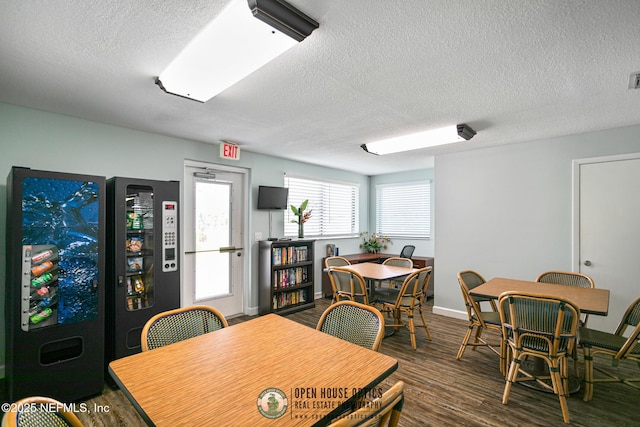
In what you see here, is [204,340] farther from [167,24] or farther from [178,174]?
[178,174]

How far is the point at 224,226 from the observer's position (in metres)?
4.45

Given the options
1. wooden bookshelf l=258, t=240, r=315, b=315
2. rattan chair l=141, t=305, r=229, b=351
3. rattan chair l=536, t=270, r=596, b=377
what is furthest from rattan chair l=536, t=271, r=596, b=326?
rattan chair l=141, t=305, r=229, b=351

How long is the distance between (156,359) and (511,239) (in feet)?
14.2

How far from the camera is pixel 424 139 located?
368cm

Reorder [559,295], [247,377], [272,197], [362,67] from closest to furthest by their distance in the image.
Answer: [247,377], [362,67], [559,295], [272,197]

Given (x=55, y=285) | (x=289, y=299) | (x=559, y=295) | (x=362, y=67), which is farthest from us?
(x=289, y=299)

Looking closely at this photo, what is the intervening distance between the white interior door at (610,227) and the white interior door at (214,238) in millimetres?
4468

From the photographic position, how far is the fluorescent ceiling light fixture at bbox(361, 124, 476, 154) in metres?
3.37

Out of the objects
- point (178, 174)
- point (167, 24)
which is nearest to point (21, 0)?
point (167, 24)

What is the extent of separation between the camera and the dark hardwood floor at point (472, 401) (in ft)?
7.16

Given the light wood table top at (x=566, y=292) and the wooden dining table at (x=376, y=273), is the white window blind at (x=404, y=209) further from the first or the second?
the light wood table top at (x=566, y=292)

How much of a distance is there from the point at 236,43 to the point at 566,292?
11.1ft

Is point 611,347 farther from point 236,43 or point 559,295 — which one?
point 236,43

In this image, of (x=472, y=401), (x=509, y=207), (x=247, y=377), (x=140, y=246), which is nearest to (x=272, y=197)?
(x=140, y=246)
